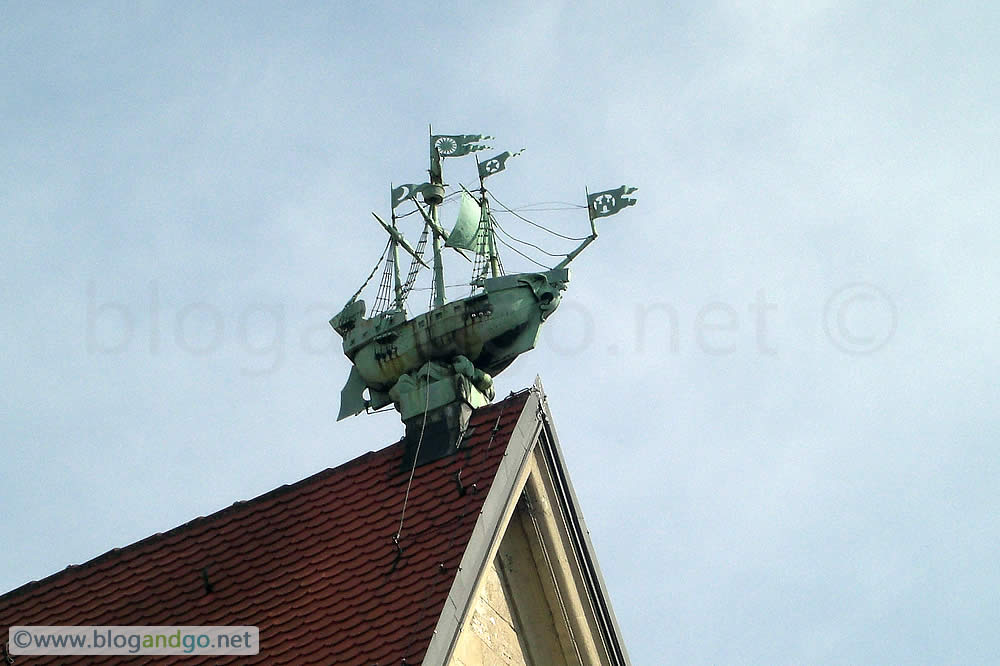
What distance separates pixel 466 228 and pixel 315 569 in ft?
22.5

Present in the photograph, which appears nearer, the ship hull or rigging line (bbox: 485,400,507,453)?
rigging line (bbox: 485,400,507,453)

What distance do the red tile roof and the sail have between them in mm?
3986

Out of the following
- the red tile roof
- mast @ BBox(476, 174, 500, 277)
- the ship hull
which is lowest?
the red tile roof

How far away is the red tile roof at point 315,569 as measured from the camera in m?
15.5

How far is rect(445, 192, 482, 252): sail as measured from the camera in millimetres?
22203

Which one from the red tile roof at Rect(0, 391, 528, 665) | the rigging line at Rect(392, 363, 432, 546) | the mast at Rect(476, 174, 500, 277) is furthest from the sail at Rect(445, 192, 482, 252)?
the red tile roof at Rect(0, 391, 528, 665)

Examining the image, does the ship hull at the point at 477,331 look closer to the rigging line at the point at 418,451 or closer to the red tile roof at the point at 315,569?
the rigging line at the point at 418,451

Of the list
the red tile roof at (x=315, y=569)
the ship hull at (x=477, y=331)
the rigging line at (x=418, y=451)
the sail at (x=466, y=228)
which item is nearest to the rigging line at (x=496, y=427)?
the red tile roof at (x=315, y=569)

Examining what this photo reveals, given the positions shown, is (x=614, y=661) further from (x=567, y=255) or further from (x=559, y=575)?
(x=567, y=255)

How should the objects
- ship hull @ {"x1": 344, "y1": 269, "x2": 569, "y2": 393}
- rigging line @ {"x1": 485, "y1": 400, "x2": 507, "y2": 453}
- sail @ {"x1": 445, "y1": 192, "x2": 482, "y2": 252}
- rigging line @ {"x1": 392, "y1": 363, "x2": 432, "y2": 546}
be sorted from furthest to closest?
sail @ {"x1": 445, "y1": 192, "x2": 482, "y2": 252}, ship hull @ {"x1": 344, "y1": 269, "x2": 569, "y2": 393}, rigging line @ {"x1": 485, "y1": 400, "x2": 507, "y2": 453}, rigging line @ {"x1": 392, "y1": 363, "x2": 432, "y2": 546}

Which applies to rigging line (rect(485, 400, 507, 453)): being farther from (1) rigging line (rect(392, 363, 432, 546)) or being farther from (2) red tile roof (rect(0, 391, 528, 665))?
(1) rigging line (rect(392, 363, 432, 546))

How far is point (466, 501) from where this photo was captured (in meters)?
16.9

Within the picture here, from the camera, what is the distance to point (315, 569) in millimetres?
17047

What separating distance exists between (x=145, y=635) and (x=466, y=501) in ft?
12.4
